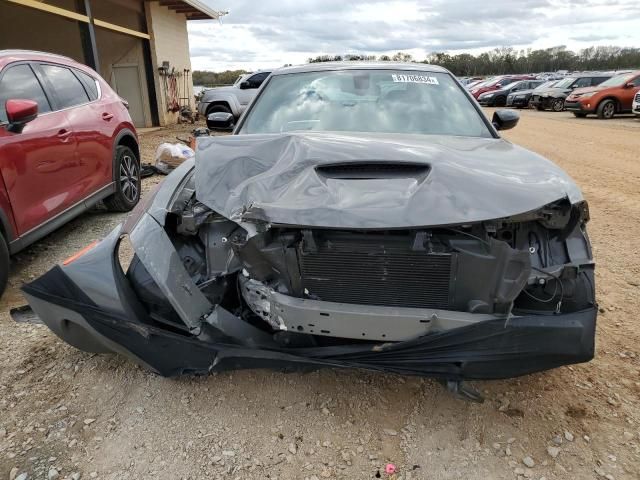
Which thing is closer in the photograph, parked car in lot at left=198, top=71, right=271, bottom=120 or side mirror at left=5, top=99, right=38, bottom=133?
side mirror at left=5, top=99, right=38, bottom=133

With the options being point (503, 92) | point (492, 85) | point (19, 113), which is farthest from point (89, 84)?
point (492, 85)

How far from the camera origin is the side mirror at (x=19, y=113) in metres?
3.44

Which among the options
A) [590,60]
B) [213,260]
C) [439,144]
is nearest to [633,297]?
[439,144]

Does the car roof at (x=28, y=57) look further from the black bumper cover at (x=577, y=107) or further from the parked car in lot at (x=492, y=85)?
the parked car in lot at (x=492, y=85)

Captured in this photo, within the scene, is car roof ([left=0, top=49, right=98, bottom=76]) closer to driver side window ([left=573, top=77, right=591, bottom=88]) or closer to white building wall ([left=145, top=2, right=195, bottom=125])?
white building wall ([left=145, top=2, right=195, bottom=125])

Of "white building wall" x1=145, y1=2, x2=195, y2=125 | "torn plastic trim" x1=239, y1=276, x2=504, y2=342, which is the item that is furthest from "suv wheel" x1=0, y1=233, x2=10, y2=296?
"white building wall" x1=145, y1=2, x2=195, y2=125

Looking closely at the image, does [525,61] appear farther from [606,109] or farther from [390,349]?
[390,349]

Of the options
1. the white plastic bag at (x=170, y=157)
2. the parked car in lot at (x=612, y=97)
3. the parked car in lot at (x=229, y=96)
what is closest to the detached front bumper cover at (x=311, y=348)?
the white plastic bag at (x=170, y=157)

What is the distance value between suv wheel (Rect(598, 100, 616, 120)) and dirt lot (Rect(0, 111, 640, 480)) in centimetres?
1749

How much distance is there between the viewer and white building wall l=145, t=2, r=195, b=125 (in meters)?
15.5

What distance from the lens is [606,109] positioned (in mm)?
17656

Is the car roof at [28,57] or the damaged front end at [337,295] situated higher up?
the car roof at [28,57]

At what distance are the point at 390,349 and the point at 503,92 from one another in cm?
Answer: 2871

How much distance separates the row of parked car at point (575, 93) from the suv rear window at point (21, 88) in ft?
57.0
